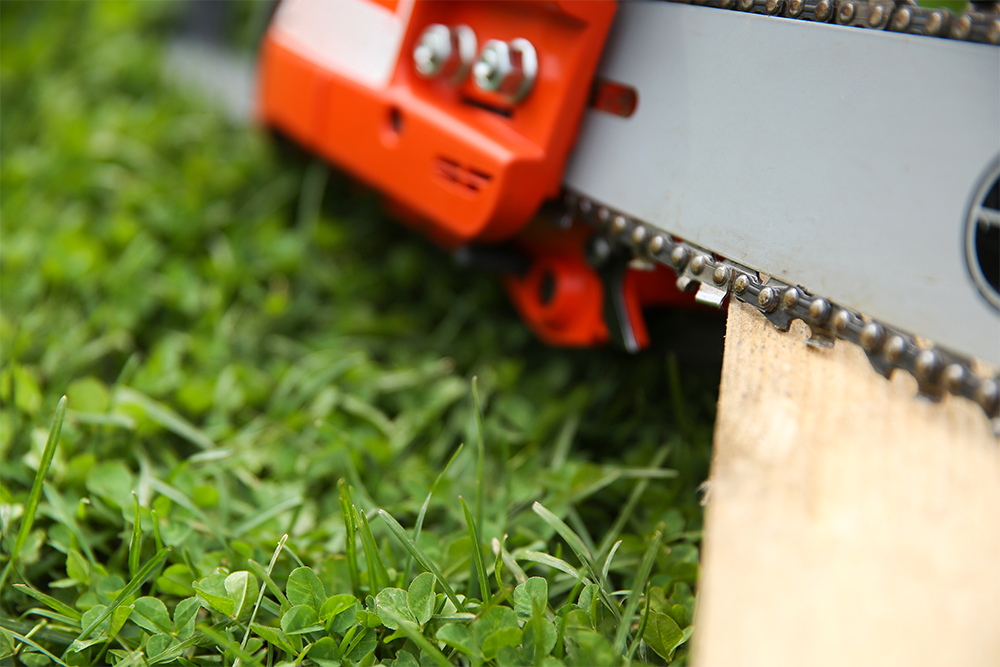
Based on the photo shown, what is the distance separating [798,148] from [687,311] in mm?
354

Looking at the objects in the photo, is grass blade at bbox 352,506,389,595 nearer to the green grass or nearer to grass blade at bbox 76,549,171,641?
the green grass

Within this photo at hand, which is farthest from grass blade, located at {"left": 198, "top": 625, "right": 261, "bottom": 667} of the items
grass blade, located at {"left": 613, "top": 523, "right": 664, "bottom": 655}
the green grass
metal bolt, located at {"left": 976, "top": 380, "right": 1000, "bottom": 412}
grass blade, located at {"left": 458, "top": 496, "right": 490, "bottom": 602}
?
metal bolt, located at {"left": 976, "top": 380, "right": 1000, "bottom": 412}

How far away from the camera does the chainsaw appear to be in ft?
1.97

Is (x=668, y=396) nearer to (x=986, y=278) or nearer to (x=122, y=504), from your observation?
(x=986, y=278)

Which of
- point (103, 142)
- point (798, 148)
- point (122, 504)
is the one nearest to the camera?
point (798, 148)

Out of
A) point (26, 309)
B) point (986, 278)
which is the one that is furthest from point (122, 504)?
point (986, 278)

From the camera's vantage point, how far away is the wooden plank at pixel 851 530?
0.51 metres

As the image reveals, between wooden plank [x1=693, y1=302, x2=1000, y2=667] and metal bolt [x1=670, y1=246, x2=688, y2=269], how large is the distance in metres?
0.21

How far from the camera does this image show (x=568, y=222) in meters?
0.97

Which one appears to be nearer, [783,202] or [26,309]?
[783,202]

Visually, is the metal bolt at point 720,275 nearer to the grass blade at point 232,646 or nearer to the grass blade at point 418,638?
the grass blade at point 418,638

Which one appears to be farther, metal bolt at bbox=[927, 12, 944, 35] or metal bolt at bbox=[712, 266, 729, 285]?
metal bolt at bbox=[712, 266, 729, 285]

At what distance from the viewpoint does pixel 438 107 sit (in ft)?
3.33

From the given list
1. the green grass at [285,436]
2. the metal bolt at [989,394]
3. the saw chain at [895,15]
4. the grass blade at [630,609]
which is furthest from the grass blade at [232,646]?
the saw chain at [895,15]
